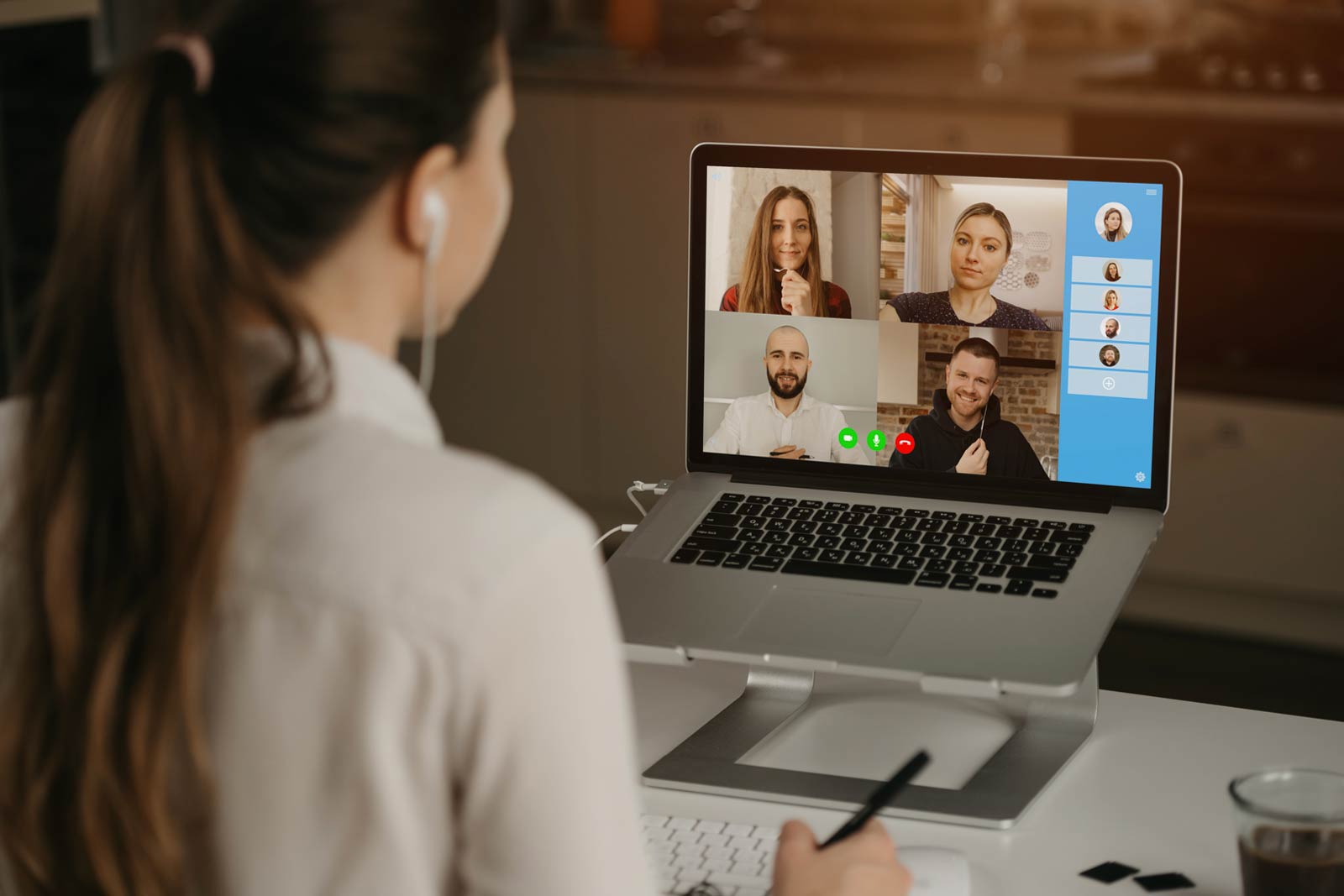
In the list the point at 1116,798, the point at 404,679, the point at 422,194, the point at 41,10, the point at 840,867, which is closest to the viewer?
the point at 404,679

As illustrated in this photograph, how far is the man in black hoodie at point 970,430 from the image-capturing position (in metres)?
1.34

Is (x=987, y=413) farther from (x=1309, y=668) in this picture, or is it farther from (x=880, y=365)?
(x=1309, y=668)

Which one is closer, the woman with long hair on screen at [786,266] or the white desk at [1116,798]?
the white desk at [1116,798]

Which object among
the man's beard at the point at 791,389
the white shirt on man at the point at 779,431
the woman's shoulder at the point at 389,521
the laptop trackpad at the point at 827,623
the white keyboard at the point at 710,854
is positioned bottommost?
the white keyboard at the point at 710,854

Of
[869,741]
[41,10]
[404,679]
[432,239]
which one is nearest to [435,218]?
[432,239]

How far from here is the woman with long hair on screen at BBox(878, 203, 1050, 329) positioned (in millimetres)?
1324

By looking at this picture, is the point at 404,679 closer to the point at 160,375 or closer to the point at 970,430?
the point at 160,375

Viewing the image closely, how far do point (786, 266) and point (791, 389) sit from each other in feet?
0.35

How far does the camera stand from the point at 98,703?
66 centimetres

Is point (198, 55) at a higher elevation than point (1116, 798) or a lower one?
higher

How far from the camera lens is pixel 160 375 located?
2.11ft

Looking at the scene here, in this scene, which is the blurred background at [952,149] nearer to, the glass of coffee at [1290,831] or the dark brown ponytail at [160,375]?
the glass of coffee at [1290,831]

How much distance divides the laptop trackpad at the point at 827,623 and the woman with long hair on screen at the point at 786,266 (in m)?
0.26

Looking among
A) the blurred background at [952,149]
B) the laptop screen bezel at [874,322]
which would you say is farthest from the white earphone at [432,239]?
the blurred background at [952,149]
